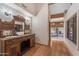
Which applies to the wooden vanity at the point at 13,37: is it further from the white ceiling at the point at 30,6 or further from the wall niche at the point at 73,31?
the wall niche at the point at 73,31

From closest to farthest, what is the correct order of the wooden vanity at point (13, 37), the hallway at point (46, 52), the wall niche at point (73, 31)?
the wooden vanity at point (13, 37), the hallway at point (46, 52), the wall niche at point (73, 31)

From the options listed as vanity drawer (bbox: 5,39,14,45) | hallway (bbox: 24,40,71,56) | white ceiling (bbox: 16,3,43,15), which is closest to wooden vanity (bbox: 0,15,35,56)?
vanity drawer (bbox: 5,39,14,45)

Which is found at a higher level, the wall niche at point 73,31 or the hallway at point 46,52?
the wall niche at point 73,31

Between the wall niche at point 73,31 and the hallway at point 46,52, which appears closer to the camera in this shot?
the hallway at point 46,52

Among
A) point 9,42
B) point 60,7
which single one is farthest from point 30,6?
point 9,42

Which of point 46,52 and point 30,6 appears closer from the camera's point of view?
point 46,52

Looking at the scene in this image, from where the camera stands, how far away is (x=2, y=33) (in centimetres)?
274

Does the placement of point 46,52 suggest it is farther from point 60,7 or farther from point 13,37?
point 60,7

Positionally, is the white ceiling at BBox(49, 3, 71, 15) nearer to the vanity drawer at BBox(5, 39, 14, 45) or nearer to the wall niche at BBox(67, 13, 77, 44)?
the wall niche at BBox(67, 13, 77, 44)

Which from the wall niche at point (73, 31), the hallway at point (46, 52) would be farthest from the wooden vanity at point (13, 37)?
the wall niche at point (73, 31)

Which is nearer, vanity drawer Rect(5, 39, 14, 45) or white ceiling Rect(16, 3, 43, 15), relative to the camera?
vanity drawer Rect(5, 39, 14, 45)

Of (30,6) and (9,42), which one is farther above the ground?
(30,6)

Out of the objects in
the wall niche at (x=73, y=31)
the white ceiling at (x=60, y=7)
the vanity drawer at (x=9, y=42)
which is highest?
the white ceiling at (x=60, y=7)

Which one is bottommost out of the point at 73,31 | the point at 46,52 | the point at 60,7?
the point at 46,52
